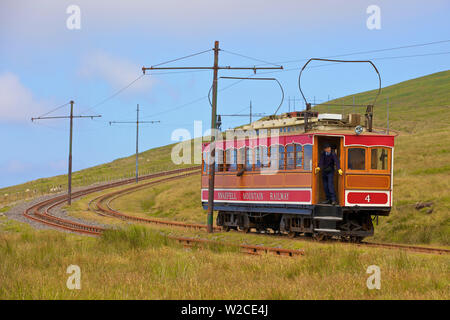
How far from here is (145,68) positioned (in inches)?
1041

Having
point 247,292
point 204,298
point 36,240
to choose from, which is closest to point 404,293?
point 247,292

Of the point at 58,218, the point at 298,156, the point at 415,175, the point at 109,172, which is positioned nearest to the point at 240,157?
the point at 298,156

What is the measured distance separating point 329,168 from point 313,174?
63 cm

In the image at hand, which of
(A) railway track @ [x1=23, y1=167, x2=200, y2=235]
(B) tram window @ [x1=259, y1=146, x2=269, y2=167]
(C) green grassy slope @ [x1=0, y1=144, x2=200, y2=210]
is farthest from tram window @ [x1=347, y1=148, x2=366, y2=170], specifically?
(C) green grassy slope @ [x1=0, y1=144, x2=200, y2=210]

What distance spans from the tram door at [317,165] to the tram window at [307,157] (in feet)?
0.60

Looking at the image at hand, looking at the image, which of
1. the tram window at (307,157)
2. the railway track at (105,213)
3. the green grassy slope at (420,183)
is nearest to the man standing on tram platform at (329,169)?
the tram window at (307,157)

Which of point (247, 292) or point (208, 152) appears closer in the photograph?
point (247, 292)

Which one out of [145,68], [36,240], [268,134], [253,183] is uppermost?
[145,68]

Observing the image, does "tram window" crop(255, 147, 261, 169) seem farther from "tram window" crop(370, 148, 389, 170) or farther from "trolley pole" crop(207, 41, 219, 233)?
"tram window" crop(370, 148, 389, 170)

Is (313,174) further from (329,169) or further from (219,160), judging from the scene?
(219,160)

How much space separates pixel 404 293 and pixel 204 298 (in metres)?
3.15

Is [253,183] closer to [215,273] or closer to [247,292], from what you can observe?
[215,273]

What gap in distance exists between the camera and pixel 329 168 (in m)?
20.7

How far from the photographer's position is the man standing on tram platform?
68.0 feet
